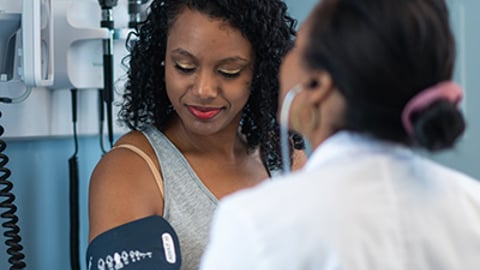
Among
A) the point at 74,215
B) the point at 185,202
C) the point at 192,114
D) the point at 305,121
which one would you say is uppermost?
the point at 305,121

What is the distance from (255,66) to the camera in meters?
1.53

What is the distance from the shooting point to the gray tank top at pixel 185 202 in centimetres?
142

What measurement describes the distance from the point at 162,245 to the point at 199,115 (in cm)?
27

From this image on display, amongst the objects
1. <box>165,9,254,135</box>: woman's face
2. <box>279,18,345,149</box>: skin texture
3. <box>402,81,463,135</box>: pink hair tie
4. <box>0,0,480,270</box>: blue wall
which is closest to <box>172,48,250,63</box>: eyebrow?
<box>165,9,254,135</box>: woman's face

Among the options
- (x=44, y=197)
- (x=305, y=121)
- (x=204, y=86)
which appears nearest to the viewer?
(x=305, y=121)

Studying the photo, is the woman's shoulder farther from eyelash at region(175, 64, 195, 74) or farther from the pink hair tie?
the pink hair tie

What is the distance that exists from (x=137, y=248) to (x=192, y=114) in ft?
0.94

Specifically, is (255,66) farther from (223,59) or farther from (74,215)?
(74,215)

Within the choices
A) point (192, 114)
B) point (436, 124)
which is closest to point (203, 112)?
point (192, 114)

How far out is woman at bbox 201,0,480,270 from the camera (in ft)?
2.47

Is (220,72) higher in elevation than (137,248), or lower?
higher

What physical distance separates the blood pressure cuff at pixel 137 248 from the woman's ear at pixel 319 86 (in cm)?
59

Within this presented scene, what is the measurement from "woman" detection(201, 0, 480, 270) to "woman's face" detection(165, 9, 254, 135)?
2.02 feet

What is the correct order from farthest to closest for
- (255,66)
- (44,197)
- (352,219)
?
(44,197)
(255,66)
(352,219)
